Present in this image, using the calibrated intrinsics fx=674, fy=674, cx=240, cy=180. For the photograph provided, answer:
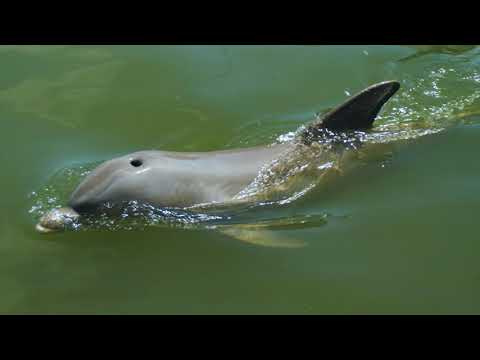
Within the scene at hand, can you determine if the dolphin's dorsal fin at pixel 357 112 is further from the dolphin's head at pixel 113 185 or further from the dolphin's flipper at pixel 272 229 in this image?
the dolphin's head at pixel 113 185

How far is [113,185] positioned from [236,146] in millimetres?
2656

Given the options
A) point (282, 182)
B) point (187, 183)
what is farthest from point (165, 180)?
point (282, 182)

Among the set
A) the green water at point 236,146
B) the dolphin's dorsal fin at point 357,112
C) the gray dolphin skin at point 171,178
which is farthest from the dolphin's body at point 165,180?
the dolphin's dorsal fin at point 357,112

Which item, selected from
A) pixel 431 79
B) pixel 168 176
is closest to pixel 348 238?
pixel 168 176

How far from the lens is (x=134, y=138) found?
9.44 metres

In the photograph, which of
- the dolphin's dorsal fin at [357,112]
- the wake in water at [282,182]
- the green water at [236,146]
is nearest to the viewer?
the green water at [236,146]

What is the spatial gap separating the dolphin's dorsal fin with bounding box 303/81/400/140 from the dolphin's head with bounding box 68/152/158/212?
2236 millimetres

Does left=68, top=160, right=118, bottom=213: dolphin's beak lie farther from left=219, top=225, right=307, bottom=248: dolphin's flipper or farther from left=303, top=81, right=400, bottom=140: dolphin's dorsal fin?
left=303, top=81, right=400, bottom=140: dolphin's dorsal fin

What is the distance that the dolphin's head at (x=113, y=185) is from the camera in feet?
23.0

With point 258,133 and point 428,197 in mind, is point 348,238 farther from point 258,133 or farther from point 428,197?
point 258,133

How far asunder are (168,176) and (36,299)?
6.01ft

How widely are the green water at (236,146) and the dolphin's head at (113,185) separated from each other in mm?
350

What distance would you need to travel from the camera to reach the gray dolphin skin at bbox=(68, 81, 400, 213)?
7.05 meters

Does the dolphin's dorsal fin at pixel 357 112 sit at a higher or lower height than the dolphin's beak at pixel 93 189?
higher
